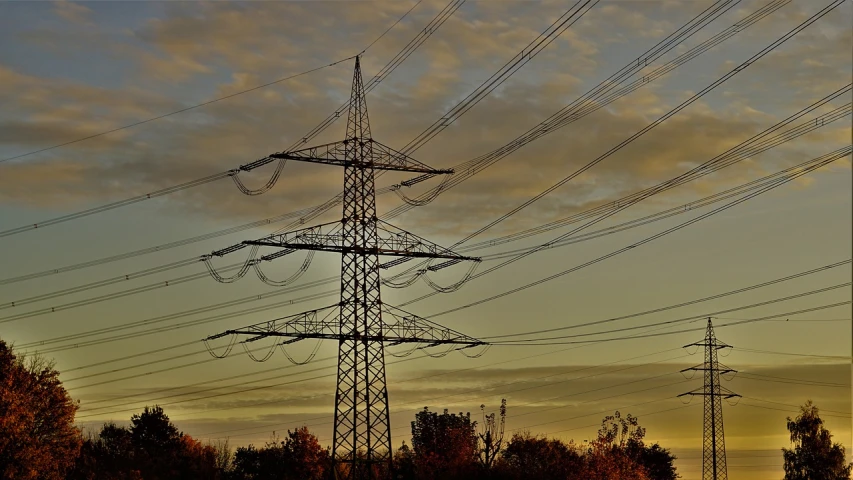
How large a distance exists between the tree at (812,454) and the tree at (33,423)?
259 ft

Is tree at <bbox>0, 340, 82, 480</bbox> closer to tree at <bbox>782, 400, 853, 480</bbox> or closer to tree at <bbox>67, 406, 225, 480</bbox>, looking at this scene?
tree at <bbox>67, 406, 225, 480</bbox>

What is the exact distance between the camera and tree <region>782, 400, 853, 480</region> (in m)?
128

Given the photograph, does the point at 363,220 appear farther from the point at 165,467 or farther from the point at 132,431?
the point at 132,431

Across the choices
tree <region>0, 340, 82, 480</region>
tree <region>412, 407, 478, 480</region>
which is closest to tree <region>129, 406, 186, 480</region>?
tree <region>412, 407, 478, 480</region>

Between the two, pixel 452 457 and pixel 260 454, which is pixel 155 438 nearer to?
pixel 260 454

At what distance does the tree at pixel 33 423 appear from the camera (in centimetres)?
8694

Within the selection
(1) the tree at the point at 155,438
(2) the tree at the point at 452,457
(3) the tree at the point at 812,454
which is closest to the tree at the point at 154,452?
(1) the tree at the point at 155,438

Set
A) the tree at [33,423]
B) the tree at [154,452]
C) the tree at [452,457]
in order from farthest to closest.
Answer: the tree at [154,452]
the tree at [452,457]
the tree at [33,423]

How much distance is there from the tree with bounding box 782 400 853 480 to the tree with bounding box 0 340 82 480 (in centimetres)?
7895

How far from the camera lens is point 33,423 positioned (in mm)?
91125

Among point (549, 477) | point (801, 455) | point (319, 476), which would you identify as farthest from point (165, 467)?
point (801, 455)

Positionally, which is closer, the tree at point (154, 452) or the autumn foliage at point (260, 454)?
the autumn foliage at point (260, 454)

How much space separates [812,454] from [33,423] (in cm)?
8303

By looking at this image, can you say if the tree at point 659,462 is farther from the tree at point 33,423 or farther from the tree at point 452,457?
the tree at point 33,423
